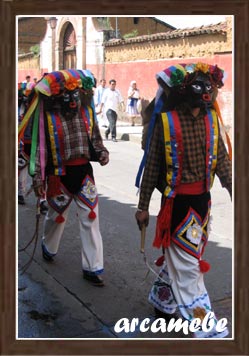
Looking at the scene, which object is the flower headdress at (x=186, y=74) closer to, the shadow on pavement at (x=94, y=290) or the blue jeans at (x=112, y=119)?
the shadow on pavement at (x=94, y=290)

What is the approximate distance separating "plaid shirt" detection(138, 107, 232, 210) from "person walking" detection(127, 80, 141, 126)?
9.12m

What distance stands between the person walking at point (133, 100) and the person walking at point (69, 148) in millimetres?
8178

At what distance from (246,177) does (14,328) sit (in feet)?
5.05

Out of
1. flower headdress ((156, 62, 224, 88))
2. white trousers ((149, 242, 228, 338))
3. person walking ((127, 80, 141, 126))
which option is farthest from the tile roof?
white trousers ((149, 242, 228, 338))

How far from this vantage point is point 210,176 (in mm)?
3514

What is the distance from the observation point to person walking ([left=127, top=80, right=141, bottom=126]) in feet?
41.2

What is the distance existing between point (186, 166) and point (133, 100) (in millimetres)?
9860

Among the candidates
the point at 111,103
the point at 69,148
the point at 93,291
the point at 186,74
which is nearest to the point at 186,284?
the point at 93,291

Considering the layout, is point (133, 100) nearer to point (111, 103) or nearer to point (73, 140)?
point (111, 103)

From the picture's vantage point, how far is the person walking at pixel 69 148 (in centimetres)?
427

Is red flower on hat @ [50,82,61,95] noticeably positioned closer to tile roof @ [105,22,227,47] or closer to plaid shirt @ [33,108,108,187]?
plaid shirt @ [33,108,108,187]

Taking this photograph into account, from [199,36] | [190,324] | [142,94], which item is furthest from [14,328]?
[199,36]

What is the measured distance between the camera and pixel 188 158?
134 inches

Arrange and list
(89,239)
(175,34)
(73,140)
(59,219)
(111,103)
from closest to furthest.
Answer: (73,140), (89,239), (59,219), (111,103), (175,34)
